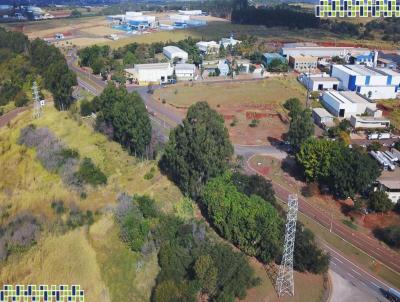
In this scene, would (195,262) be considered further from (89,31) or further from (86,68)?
(89,31)

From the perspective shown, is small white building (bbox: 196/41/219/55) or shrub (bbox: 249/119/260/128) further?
small white building (bbox: 196/41/219/55)

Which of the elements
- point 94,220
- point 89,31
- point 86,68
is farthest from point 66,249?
point 89,31

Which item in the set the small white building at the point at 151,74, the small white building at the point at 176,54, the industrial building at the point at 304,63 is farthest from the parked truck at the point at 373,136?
the small white building at the point at 176,54

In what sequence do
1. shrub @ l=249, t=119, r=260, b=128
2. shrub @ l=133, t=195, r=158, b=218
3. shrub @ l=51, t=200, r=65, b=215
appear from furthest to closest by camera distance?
1. shrub @ l=249, t=119, r=260, b=128
2. shrub @ l=51, t=200, r=65, b=215
3. shrub @ l=133, t=195, r=158, b=218

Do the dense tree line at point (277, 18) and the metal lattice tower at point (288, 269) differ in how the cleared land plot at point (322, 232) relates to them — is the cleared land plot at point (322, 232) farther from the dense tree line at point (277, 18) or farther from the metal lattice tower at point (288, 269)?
the dense tree line at point (277, 18)

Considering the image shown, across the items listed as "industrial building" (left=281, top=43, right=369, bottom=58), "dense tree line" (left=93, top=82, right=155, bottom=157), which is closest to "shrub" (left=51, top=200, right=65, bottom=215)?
"dense tree line" (left=93, top=82, right=155, bottom=157)

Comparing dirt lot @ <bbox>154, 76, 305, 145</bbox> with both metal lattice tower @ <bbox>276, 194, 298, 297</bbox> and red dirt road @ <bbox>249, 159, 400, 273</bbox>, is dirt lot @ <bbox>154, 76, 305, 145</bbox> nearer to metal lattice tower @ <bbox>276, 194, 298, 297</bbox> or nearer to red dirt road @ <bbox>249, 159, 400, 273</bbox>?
red dirt road @ <bbox>249, 159, 400, 273</bbox>

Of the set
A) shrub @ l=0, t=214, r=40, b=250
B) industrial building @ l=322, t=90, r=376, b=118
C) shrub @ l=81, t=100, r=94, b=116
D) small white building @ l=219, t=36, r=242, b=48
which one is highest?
small white building @ l=219, t=36, r=242, b=48
